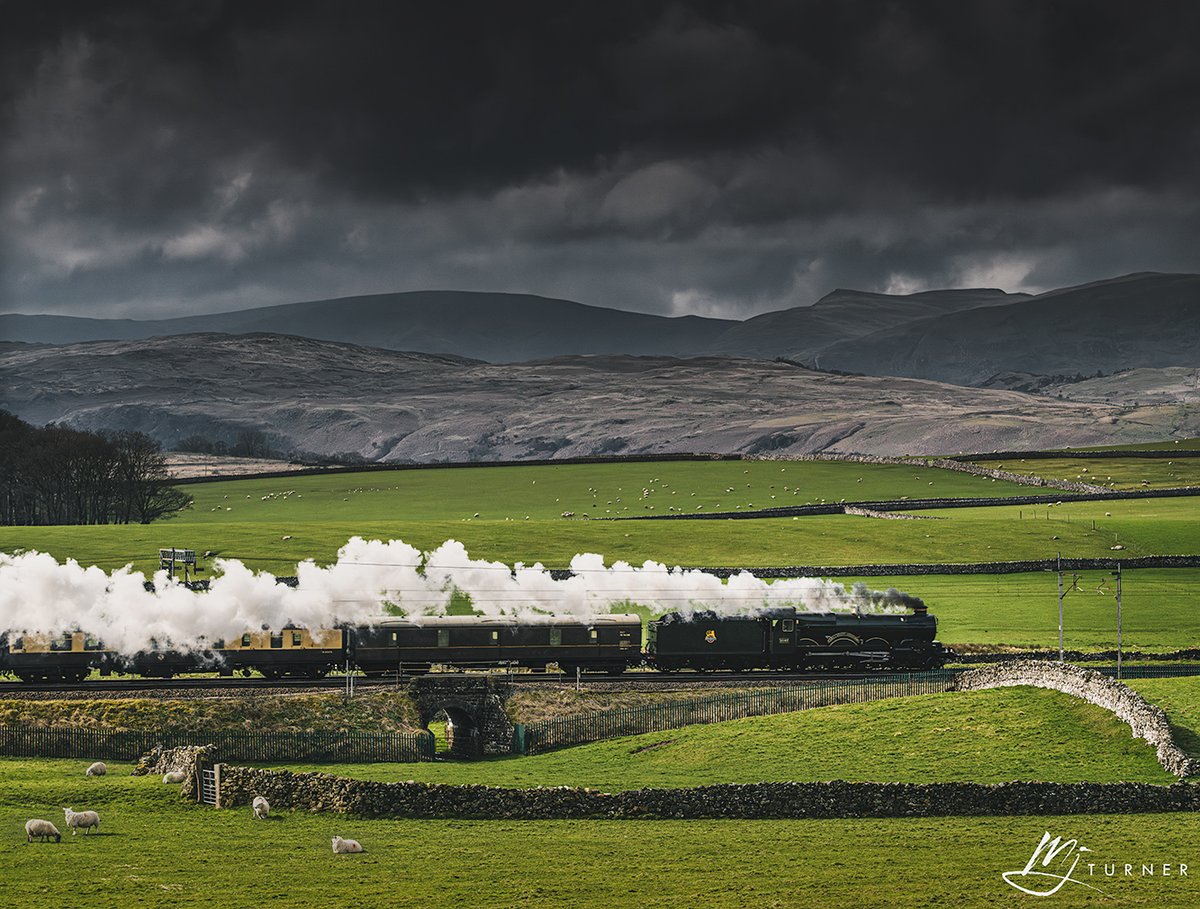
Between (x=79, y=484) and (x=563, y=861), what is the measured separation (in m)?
119

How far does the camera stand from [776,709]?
62969 millimetres

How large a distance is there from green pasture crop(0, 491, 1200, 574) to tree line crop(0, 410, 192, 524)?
26.7 meters

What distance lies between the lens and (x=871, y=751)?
2032 inches

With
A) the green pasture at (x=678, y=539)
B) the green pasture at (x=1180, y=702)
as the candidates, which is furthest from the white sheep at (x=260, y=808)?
the green pasture at (x=678, y=539)

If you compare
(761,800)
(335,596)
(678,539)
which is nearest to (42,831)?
(761,800)

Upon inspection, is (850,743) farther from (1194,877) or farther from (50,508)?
(50,508)

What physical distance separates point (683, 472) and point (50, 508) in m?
74.9

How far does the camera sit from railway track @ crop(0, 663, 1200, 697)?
206 ft

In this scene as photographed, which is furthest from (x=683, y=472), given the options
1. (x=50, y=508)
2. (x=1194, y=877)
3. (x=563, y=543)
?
(x=1194, y=877)
